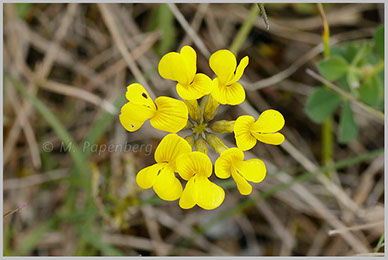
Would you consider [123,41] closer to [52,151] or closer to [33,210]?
[52,151]

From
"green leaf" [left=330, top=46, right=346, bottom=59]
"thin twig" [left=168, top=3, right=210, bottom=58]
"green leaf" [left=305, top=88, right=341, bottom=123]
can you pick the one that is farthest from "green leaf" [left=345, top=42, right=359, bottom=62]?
"thin twig" [left=168, top=3, right=210, bottom=58]

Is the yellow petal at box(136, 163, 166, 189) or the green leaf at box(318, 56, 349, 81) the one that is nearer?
the yellow petal at box(136, 163, 166, 189)

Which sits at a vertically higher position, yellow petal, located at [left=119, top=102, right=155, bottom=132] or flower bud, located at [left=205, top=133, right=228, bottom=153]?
flower bud, located at [left=205, top=133, right=228, bottom=153]

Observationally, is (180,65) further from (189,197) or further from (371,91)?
(371,91)

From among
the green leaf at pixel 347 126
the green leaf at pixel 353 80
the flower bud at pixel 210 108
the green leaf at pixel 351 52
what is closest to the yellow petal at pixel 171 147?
the flower bud at pixel 210 108

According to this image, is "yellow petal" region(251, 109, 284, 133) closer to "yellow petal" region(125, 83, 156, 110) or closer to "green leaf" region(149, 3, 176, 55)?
"yellow petal" region(125, 83, 156, 110)

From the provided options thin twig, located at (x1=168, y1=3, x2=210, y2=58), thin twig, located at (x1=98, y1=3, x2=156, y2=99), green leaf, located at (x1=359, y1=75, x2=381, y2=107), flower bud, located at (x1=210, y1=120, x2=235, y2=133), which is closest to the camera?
flower bud, located at (x1=210, y1=120, x2=235, y2=133)
